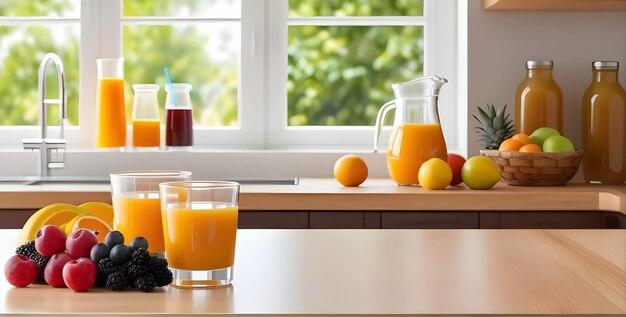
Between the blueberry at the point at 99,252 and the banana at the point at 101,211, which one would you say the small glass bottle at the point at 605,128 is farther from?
the blueberry at the point at 99,252

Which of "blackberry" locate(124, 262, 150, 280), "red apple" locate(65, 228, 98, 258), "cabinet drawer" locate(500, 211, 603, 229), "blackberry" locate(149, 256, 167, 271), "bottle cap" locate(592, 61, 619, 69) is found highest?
"bottle cap" locate(592, 61, 619, 69)

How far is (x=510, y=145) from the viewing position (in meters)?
2.83

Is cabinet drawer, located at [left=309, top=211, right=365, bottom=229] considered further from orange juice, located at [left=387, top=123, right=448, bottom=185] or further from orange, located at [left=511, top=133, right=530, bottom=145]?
orange, located at [left=511, top=133, right=530, bottom=145]

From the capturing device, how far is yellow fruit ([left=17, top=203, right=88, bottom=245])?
4.31ft

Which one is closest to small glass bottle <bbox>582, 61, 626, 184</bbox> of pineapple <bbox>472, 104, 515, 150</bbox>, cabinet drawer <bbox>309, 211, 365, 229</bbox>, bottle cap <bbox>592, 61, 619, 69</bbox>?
bottle cap <bbox>592, 61, 619, 69</bbox>

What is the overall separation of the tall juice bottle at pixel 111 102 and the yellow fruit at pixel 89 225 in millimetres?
1900

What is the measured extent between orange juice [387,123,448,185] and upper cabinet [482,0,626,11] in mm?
475

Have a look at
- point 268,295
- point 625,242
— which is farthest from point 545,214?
point 268,295

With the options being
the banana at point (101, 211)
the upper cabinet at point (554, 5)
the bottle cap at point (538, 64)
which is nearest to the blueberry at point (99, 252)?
the banana at point (101, 211)

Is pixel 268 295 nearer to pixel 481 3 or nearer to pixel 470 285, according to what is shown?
pixel 470 285

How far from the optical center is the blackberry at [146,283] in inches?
43.5

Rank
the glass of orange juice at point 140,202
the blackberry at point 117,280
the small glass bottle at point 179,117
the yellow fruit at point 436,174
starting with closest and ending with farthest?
1. the blackberry at point 117,280
2. the glass of orange juice at point 140,202
3. the yellow fruit at point 436,174
4. the small glass bottle at point 179,117

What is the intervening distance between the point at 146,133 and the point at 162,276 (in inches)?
85.8

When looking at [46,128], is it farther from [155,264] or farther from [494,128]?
[155,264]
